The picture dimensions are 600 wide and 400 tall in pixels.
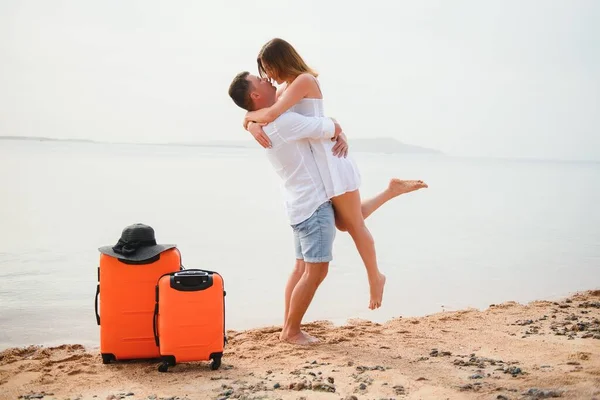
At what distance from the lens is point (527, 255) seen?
343 inches

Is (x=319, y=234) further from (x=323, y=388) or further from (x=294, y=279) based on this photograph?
(x=323, y=388)

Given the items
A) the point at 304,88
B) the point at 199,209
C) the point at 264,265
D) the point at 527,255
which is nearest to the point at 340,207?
the point at 304,88

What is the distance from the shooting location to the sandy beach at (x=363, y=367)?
11.2ft

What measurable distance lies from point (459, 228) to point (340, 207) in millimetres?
6759

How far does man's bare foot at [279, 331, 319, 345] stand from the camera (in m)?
4.46

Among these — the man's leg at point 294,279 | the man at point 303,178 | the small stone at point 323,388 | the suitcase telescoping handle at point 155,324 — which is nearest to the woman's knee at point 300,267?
the man's leg at point 294,279

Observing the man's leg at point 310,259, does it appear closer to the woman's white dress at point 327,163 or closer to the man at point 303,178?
the man at point 303,178

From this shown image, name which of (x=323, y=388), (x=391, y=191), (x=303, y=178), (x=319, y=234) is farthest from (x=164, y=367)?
(x=391, y=191)

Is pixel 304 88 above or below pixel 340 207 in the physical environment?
above

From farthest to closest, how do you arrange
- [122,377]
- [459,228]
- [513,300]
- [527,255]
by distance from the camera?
1. [459,228]
2. [527,255]
3. [513,300]
4. [122,377]

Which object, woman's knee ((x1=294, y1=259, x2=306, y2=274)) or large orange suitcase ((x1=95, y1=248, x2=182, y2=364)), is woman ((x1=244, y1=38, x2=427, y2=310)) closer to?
woman's knee ((x1=294, y1=259, x2=306, y2=274))

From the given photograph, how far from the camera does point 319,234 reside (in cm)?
Result: 433

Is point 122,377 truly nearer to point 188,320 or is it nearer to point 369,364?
point 188,320

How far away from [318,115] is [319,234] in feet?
2.33
